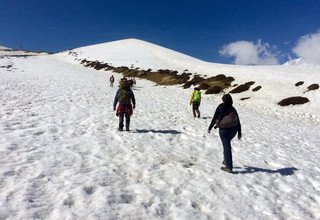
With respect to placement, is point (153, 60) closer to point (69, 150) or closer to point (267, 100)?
point (267, 100)

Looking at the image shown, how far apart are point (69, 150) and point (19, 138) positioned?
2007 millimetres

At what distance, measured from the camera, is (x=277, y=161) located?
11.7m

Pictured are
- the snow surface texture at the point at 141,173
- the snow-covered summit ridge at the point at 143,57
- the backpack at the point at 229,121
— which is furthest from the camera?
the snow-covered summit ridge at the point at 143,57

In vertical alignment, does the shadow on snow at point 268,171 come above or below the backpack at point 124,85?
below

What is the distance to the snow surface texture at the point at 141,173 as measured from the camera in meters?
6.75

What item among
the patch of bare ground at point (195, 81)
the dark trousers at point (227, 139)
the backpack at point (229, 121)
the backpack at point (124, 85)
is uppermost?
the backpack at point (124, 85)

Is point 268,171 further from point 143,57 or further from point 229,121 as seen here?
point 143,57

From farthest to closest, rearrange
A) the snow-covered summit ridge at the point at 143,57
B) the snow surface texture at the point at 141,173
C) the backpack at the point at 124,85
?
the snow-covered summit ridge at the point at 143,57
the backpack at the point at 124,85
the snow surface texture at the point at 141,173

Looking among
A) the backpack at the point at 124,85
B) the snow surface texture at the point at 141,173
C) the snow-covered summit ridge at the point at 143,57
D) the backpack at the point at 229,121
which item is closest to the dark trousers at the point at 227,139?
the backpack at the point at 229,121

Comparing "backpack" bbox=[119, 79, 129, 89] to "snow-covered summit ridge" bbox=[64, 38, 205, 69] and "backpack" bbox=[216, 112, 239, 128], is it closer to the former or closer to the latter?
"backpack" bbox=[216, 112, 239, 128]

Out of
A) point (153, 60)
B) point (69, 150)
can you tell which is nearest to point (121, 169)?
point (69, 150)

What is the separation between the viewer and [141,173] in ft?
28.9

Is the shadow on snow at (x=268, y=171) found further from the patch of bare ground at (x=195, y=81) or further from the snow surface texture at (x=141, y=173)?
the patch of bare ground at (x=195, y=81)

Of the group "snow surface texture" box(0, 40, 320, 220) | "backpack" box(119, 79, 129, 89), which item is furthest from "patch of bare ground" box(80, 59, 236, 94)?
"backpack" box(119, 79, 129, 89)
